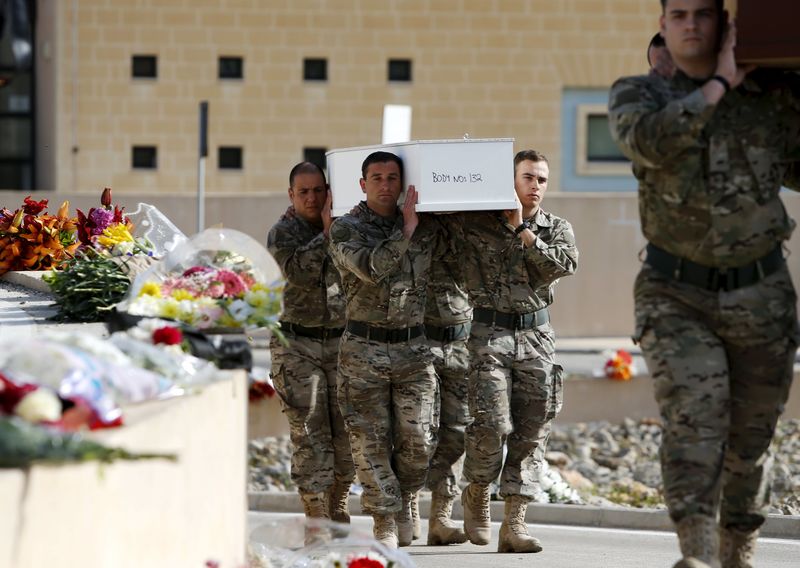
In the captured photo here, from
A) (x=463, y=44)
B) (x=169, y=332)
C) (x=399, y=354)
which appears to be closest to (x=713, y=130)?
(x=169, y=332)

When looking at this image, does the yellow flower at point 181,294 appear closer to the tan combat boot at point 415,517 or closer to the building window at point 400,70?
the tan combat boot at point 415,517

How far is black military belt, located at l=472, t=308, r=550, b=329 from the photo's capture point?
10344 millimetres

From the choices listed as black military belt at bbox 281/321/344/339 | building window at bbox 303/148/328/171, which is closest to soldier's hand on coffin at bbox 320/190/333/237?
black military belt at bbox 281/321/344/339

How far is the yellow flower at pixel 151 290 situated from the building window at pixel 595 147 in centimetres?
3321

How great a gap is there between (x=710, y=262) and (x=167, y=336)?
2.01 metres

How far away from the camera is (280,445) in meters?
16.1

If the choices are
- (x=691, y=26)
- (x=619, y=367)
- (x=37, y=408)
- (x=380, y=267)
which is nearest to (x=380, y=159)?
(x=380, y=267)

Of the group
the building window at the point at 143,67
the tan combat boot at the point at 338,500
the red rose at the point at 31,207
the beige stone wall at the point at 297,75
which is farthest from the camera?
the building window at the point at 143,67

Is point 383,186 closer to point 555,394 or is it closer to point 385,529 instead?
point 555,394

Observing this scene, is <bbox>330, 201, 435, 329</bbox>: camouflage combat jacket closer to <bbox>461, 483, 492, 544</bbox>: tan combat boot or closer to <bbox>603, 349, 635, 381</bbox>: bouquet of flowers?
<bbox>461, 483, 492, 544</bbox>: tan combat boot

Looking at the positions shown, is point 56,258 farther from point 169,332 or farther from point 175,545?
point 175,545

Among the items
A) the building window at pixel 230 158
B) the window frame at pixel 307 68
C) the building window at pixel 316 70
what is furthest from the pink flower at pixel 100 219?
the building window at pixel 316 70

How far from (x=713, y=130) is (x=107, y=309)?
306cm

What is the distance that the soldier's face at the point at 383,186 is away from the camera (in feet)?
32.0
